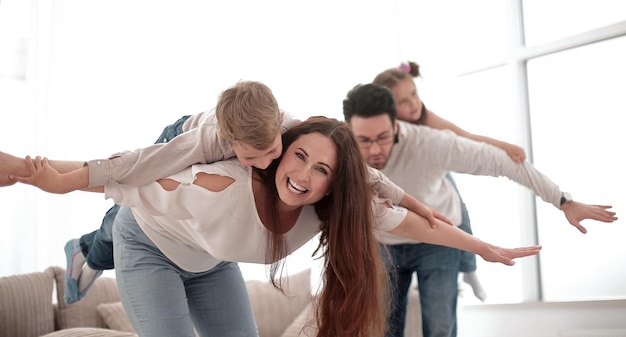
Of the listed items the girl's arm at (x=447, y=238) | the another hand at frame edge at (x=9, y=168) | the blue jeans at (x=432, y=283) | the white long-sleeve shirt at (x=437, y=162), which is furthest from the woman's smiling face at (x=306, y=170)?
the blue jeans at (x=432, y=283)

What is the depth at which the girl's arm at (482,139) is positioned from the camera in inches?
107

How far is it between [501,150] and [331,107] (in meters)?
2.07

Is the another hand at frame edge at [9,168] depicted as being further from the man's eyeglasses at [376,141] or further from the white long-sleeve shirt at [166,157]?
the man's eyeglasses at [376,141]

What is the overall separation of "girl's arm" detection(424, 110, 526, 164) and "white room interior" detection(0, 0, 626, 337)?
3.90 feet

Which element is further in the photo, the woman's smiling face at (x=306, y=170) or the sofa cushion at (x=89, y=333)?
the sofa cushion at (x=89, y=333)

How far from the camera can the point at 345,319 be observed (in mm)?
2064

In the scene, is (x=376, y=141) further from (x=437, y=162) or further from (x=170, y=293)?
(x=170, y=293)

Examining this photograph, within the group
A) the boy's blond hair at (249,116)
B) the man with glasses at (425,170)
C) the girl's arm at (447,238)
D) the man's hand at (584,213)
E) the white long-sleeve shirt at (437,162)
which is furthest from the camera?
the white long-sleeve shirt at (437,162)

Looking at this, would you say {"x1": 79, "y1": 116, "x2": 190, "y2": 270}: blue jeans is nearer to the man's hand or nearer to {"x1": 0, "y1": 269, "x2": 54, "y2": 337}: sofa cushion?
{"x1": 0, "y1": 269, "x2": 54, "y2": 337}: sofa cushion

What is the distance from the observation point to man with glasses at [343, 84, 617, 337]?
2.60 meters

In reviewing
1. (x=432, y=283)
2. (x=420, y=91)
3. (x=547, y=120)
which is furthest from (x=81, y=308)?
(x=547, y=120)

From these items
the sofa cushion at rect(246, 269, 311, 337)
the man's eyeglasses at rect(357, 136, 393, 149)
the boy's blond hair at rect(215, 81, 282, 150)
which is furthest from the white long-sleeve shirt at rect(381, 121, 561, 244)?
the sofa cushion at rect(246, 269, 311, 337)

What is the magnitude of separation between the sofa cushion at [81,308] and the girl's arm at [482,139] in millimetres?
1953

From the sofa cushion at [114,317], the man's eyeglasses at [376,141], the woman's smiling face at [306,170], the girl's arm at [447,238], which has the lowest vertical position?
the sofa cushion at [114,317]
